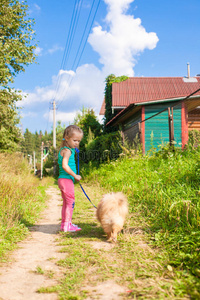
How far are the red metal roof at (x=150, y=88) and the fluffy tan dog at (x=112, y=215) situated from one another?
53.1 ft

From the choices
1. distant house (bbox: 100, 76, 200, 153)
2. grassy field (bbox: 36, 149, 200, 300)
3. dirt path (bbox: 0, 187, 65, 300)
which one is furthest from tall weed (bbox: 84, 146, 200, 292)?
distant house (bbox: 100, 76, 200, 153)

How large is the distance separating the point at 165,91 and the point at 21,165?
559 inches

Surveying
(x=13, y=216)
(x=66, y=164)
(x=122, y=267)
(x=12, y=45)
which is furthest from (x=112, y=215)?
(x=12, y=45)

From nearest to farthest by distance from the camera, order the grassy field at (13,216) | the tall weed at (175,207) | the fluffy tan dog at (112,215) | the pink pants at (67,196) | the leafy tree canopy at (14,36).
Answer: the tall weed at (175,207), the fluffy tan dog at (112,215), the grassy field at (13,216), the pink pants at (67,196), the leafy tree canopy at (14,36)

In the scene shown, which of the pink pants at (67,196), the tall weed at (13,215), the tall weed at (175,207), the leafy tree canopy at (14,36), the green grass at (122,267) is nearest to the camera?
the green grass at (122,267)

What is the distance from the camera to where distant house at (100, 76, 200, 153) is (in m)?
12.6

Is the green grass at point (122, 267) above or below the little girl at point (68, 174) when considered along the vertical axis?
below

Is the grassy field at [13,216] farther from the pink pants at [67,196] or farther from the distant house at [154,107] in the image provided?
the distant house at [154,107]

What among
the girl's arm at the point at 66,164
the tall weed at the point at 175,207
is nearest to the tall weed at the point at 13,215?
the girl's arm at the point at 66,164

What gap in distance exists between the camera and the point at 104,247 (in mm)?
2939

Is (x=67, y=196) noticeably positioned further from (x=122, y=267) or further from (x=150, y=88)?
(x=150, y=88)

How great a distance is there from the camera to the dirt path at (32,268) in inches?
75.2

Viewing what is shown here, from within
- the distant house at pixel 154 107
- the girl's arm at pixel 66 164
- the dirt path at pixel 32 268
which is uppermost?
the distant house at pixel 154 107

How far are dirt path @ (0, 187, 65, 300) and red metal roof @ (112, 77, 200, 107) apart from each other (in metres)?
16.3
